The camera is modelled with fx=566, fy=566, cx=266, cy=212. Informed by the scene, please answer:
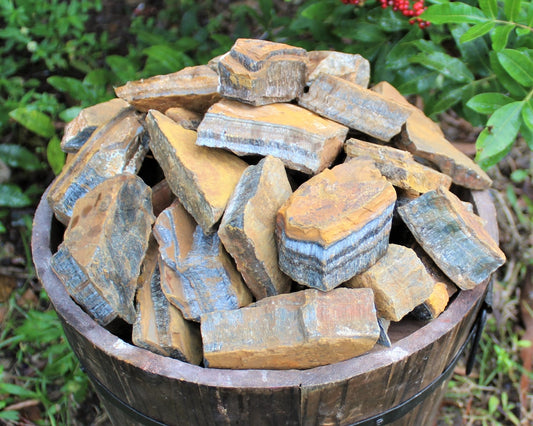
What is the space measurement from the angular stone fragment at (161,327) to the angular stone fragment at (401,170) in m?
0.73

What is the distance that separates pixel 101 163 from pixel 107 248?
36cm

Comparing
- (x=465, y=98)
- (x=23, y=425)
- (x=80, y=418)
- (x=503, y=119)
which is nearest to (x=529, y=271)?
(x=465, y=98)

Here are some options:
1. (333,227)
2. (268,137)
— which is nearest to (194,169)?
(268,137)

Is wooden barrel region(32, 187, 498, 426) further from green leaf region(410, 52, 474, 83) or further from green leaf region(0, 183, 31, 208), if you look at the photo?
green leaf region(0, 183, 31, 208)

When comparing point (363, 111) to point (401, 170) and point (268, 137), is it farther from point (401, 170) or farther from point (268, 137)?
point (268, 137)

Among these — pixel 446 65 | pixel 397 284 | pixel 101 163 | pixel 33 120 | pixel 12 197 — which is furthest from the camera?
pixel 12 197

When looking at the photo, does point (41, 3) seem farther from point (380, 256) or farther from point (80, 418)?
point (380, 256)

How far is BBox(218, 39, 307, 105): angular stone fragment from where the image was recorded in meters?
1.73

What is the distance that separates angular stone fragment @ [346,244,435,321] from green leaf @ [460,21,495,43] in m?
0.84

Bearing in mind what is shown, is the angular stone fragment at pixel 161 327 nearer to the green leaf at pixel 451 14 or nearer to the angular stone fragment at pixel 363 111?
the angular stone fragment at pixel 363 111

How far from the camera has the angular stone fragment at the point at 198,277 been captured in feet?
5.17

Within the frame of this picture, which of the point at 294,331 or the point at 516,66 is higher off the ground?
the point at 516,66

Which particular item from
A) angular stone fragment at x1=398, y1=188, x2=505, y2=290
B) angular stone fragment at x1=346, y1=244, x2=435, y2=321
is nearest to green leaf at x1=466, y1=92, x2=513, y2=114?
angular stone fragment at x1=398, y1=188, x2=505, y2=290

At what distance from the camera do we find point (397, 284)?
1533 millimetres
